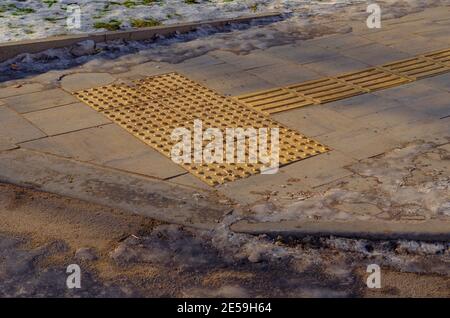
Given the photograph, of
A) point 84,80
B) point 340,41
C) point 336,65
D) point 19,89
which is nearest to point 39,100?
point 19,89

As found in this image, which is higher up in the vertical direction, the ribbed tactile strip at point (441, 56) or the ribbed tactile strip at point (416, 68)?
the ribbed tactile strip at point (441, 56)

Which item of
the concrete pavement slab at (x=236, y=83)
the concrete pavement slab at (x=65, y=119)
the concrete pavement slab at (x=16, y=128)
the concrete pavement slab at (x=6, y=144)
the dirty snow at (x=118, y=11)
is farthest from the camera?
the dirty snow at (x=118, y=11)

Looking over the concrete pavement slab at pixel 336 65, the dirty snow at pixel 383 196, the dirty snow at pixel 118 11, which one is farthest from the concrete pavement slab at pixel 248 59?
the dirty snow at pixel 383 196

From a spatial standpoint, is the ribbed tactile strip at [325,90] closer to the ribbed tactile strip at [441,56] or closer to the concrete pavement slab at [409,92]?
the concrete pavement slab at [409,92]

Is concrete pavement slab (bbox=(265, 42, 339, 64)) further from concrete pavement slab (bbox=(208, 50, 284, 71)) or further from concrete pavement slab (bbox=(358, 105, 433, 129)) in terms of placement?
concrete pavement slab (bbox=(358, 105, 433, 129))

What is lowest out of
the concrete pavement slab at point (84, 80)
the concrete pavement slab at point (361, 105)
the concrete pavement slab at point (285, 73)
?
the concrete pavement slab at point (84, 80)

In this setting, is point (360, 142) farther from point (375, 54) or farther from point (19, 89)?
point (19, 89)

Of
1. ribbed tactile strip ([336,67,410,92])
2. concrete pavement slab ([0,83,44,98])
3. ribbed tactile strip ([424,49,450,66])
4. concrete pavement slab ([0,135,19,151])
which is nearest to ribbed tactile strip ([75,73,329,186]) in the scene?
concrete pavement slab ([0,83,44,98])
